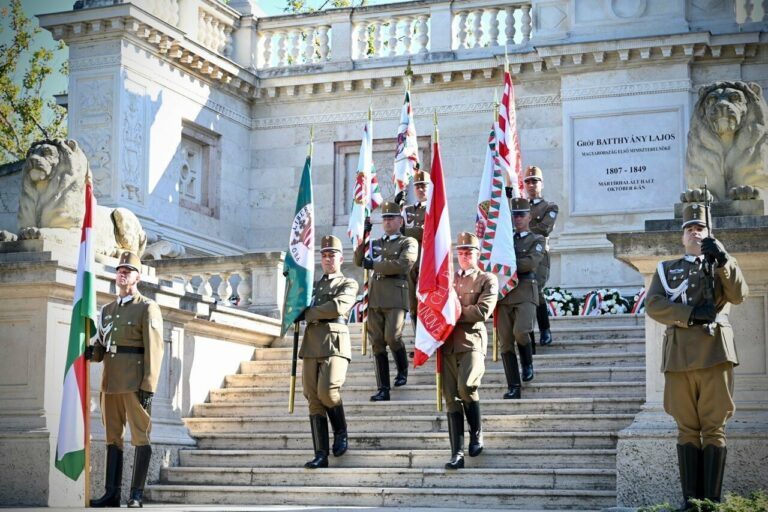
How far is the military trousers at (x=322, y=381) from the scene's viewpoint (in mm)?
12602

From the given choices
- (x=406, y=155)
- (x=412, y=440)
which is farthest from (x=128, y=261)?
(x=406, y=155)

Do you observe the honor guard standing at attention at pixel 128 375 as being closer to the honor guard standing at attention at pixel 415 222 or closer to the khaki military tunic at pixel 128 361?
the khaki military tunic at pixel 128 361

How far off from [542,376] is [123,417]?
432 cm

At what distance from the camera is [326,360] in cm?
1269

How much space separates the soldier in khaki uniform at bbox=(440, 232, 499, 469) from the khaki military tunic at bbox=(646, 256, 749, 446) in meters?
2.45

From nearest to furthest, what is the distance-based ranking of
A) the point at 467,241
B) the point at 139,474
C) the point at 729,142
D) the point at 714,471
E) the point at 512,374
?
1. the point at 714,471
2. the point at 729,142
3. the point at 139,474
4. the point at 467,241
5. the point at 512,374

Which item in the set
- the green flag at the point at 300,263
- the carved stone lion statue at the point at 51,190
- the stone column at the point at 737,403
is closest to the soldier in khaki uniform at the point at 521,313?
the green flag at the point at 300,263

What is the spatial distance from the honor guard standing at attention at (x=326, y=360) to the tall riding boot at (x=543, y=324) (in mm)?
2697

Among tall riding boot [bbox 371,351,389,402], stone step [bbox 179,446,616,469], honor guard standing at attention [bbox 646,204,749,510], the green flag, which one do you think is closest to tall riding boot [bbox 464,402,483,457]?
stone step [bbox 179,446,616,469]

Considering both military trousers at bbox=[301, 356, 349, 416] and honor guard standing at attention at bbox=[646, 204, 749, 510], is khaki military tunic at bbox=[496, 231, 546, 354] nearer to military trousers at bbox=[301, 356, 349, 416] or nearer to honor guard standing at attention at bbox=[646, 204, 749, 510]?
military trousers at bbox=[301, 356, 349, 416]

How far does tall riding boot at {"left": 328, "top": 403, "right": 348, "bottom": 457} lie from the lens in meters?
12.7

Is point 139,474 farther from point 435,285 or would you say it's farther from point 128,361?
point 435,285

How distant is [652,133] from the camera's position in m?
20.3

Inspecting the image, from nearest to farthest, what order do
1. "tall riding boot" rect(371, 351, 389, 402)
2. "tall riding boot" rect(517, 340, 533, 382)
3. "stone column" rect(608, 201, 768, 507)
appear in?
"stone column" rect(608, 201, 768, 507) < "tall riding boot" rect(517, 340, 533, 382) < "tall riding boot" rect(371, 351, 389, 402)
